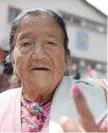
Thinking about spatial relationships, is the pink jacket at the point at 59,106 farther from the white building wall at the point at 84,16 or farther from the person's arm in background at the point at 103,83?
the white building wall at the point at 84,16

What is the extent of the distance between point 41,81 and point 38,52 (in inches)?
6.1

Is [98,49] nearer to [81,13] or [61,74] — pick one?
[81,13]

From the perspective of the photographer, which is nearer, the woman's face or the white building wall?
the woman's face

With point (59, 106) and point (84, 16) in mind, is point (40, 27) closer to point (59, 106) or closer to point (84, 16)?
point (59, 106)

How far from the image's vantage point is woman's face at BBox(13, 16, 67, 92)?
199 cm

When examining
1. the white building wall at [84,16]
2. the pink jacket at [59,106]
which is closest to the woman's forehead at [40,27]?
the pink jacket at [59,106]

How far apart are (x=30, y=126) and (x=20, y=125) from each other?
0.05 metres

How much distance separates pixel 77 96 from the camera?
1338 millimetres

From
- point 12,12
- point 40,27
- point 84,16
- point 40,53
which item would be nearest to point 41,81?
point 40,53

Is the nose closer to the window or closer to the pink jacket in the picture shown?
the pink jacket

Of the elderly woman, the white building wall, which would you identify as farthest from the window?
the elderly woman

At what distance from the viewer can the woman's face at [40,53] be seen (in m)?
1.99

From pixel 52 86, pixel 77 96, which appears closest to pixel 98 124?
pixel 77 96

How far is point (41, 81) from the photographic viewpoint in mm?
1987
